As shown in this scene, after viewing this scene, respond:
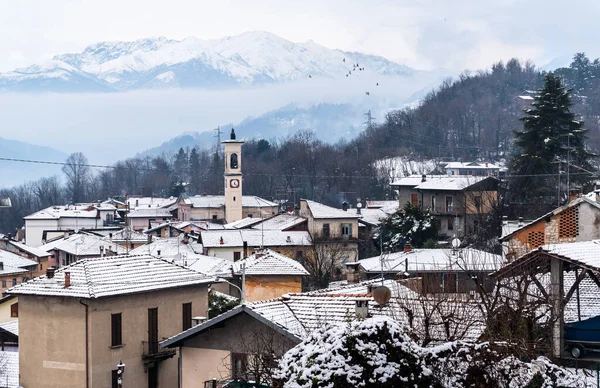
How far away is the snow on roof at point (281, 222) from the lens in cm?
6115

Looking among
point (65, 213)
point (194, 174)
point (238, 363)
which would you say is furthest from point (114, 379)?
point (194, 174)

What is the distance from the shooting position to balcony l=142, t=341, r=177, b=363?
23781 millimetres

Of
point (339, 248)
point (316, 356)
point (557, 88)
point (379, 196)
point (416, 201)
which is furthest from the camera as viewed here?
point (379, 196)

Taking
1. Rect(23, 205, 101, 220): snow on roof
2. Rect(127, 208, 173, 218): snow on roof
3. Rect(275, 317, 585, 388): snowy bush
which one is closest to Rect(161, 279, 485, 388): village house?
Rect(275, 317, 585, 388): snowy bush

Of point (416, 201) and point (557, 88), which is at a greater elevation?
point (557, 88)

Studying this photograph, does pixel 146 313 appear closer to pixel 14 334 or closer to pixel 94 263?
pixel 94 263

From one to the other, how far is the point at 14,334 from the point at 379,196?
239 ft

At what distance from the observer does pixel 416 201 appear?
65.0m

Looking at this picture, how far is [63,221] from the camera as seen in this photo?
9600 cm

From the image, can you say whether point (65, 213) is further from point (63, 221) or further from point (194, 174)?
point (194, 174)

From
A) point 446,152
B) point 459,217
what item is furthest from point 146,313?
point 446,152

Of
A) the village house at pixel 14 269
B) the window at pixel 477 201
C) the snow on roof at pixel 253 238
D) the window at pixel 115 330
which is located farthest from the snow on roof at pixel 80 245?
the window at pixel 115 330

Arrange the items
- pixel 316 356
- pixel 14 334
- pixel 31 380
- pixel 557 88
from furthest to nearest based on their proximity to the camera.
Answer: pixel 557 88, pixel 14 334, pixel 31 380, pixel 316 356

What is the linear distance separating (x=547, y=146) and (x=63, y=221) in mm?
55810
